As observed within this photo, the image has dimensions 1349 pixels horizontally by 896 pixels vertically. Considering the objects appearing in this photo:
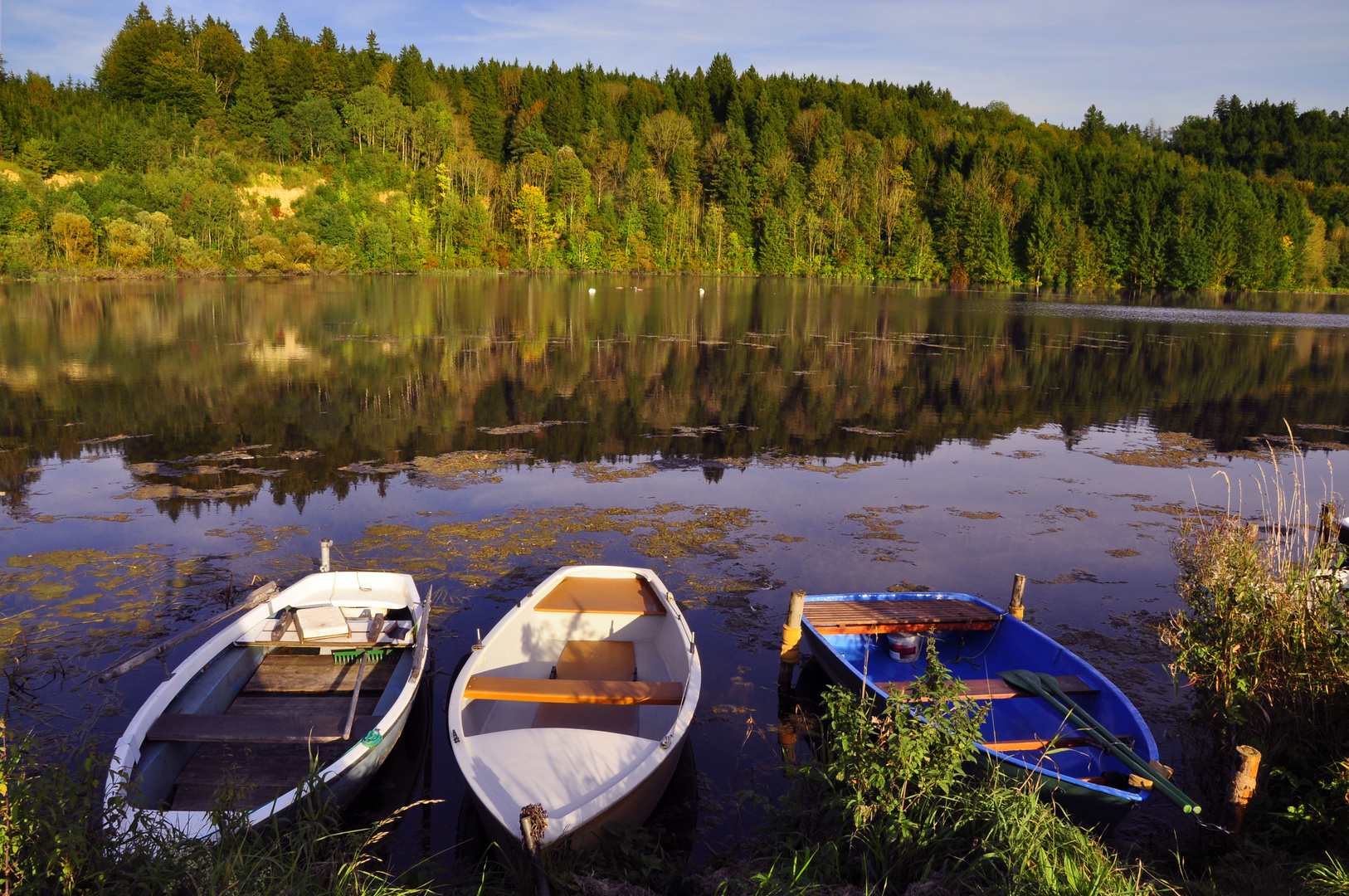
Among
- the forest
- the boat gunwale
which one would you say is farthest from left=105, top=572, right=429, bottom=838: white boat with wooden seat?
the forest

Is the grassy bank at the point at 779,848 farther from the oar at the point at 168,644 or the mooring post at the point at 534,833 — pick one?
the oar at the point at 168,644

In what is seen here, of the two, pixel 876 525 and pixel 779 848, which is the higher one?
pixel 876 525

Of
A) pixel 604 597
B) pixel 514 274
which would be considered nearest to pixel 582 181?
pixel 514 274

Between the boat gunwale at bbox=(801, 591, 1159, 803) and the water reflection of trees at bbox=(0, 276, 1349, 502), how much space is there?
30.6 feet

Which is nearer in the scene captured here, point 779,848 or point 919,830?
point 919,830

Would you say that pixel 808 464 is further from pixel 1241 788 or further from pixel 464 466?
pixel 1241 788

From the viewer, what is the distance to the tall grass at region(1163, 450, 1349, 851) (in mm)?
5707

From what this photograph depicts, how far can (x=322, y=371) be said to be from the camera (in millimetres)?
25734

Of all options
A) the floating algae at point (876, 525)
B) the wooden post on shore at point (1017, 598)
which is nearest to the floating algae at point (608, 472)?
the floating algae at point (876, 525)

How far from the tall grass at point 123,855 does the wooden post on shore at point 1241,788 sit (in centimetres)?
565

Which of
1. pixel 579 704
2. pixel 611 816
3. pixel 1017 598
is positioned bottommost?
pixel 579 704

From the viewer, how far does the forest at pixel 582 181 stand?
84500 millimetres

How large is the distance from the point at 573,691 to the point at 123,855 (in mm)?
3200

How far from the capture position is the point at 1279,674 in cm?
646
